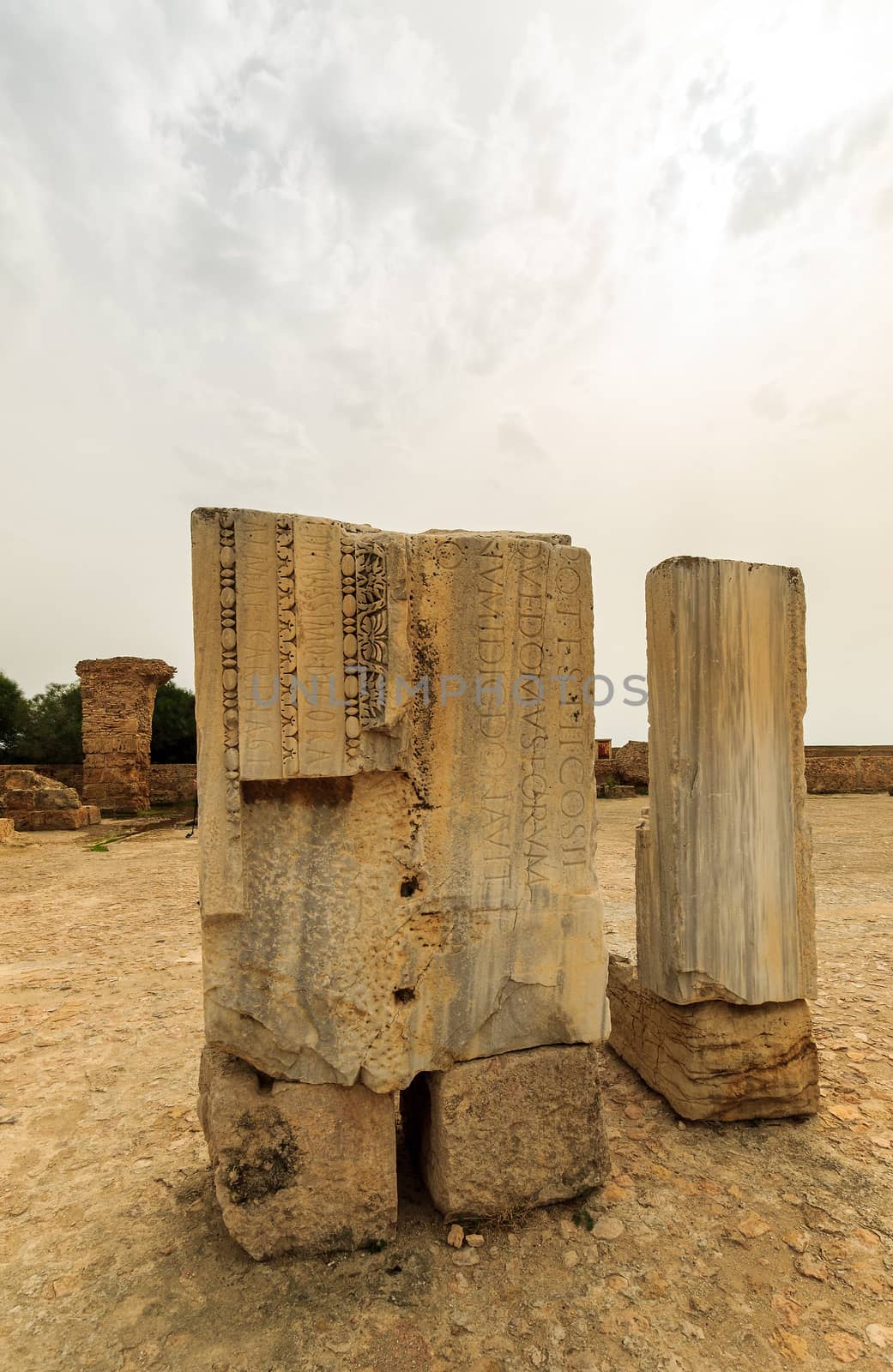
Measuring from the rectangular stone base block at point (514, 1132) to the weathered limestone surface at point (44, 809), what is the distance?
38.6ft

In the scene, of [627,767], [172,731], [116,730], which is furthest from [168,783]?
[627,767]

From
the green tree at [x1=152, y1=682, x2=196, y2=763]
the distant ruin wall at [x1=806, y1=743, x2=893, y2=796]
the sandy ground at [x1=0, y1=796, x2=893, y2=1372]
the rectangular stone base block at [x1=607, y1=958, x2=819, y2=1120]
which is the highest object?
the green tree at [x1=152, y1=682, x2=196, y2=763]

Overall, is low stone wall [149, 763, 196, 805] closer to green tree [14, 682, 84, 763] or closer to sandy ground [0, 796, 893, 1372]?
green tree [14, 682, 84, 763]

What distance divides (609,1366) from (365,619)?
6.37ft

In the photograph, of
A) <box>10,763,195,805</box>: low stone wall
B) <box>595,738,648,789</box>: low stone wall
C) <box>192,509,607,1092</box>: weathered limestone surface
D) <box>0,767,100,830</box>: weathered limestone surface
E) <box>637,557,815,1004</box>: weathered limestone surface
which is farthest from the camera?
<box>10,763,195,805</box>: low stone wall

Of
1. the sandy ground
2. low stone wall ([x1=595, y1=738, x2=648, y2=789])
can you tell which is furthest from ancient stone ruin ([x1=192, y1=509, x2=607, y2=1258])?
low stone wall ([x1=595, y1=738, x2=648, y2=789])

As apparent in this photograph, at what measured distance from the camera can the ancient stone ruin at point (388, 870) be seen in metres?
1.94

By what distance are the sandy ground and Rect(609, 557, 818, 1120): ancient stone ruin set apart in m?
0.24

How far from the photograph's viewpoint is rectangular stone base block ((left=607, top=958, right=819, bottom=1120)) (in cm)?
264

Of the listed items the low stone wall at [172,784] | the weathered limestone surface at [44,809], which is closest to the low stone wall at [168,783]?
the low stone wall at [172,784]

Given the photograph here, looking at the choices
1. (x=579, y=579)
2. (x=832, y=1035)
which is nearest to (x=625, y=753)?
(x=832, y=1035)

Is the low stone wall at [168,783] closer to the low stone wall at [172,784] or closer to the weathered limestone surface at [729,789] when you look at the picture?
the low stone wall at [172,784]

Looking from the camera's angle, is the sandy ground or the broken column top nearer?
the sandy ground

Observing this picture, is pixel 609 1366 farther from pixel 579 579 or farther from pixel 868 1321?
pixel 579 579
